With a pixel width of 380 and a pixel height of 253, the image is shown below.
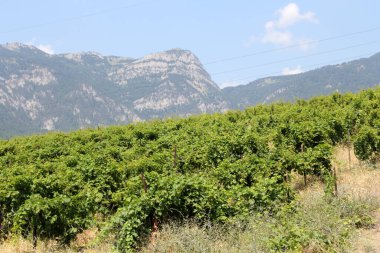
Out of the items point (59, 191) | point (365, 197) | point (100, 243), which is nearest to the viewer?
point (100, 243)

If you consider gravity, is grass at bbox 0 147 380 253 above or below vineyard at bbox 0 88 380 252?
below

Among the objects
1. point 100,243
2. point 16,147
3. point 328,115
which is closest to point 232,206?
point 100,243

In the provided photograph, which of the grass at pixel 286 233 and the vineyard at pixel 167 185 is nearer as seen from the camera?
the grass at pixel 286 233

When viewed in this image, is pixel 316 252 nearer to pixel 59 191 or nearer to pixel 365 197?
pixel 365 197

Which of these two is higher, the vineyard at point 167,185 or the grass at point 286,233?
the vineyard at point 167,185

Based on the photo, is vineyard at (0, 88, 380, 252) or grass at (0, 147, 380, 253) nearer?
grass at (0, 147, 380, 253)

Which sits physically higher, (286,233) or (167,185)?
(167,185)

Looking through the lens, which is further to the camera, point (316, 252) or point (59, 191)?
point (59, 191)

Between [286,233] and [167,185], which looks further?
[167,185]

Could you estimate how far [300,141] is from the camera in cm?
1642

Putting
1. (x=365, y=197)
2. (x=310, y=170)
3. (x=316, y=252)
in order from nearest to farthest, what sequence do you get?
(x=316, y=252)
(x=365, y=197)
(x=310, y=170)

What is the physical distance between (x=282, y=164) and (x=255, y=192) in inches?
167

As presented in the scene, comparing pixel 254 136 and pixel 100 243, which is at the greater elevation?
pixel 254 136

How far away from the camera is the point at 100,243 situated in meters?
8.96
